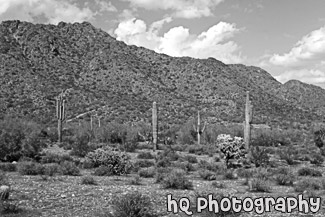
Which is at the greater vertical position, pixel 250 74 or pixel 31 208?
pixel 250 74

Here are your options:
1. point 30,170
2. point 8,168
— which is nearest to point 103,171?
point 30,170

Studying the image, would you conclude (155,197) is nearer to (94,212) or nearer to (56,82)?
(94,212)

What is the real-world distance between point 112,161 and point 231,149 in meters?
6.45

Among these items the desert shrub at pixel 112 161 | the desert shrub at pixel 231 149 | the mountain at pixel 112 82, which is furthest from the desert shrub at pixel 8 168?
the mountain at pixel 112 82

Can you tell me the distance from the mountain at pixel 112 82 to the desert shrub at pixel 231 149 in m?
30.9

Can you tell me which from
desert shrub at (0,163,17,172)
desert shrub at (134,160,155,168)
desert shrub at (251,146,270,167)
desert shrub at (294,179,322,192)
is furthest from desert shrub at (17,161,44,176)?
desert shrub at (251,146,270,167)

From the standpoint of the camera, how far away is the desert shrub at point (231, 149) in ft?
67.3

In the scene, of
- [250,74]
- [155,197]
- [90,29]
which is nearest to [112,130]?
[155,197]

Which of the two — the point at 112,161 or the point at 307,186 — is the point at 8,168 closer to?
the point at 112,161

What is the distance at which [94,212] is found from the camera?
385 inches

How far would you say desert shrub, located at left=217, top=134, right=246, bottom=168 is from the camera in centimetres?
2050

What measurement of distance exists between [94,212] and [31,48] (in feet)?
202

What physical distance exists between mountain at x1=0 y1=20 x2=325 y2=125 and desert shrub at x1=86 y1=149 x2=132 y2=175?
101 feet

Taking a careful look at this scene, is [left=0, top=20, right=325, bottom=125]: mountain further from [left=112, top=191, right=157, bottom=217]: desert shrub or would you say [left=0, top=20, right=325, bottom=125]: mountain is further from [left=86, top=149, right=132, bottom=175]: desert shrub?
[left=112, top=191, right=157, bottom=217]: desert shrub
